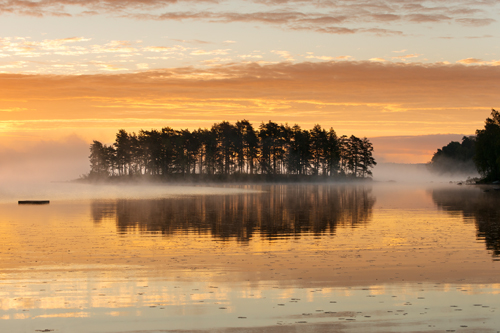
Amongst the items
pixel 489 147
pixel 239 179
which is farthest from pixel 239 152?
pixel 489 147

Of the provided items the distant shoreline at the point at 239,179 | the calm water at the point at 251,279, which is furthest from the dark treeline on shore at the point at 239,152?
the calm water at the point at 251,279

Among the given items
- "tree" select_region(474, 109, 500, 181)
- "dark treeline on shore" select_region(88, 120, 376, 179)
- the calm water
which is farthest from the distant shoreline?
the calm water

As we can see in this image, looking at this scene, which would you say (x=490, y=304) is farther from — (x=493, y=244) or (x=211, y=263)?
(x=493, y=244)

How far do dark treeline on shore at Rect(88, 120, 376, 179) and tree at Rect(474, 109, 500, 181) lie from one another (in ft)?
214

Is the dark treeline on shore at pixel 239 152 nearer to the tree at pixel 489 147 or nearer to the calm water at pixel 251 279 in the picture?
the tree at pixel 489 147

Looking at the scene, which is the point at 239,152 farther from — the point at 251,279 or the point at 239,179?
the point at 251,279

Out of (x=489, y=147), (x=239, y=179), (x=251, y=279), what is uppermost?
(x=489, y=147)

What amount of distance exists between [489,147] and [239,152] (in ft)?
259

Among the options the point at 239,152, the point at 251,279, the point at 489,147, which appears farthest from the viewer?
the point at 239,152

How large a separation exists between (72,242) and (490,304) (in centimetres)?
1918

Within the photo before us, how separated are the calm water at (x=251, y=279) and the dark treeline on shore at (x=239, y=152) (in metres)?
144

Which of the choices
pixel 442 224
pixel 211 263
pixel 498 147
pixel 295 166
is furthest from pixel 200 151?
pixel 211 263

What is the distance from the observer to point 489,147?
127 meters

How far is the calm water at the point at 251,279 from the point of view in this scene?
38.3 feet
